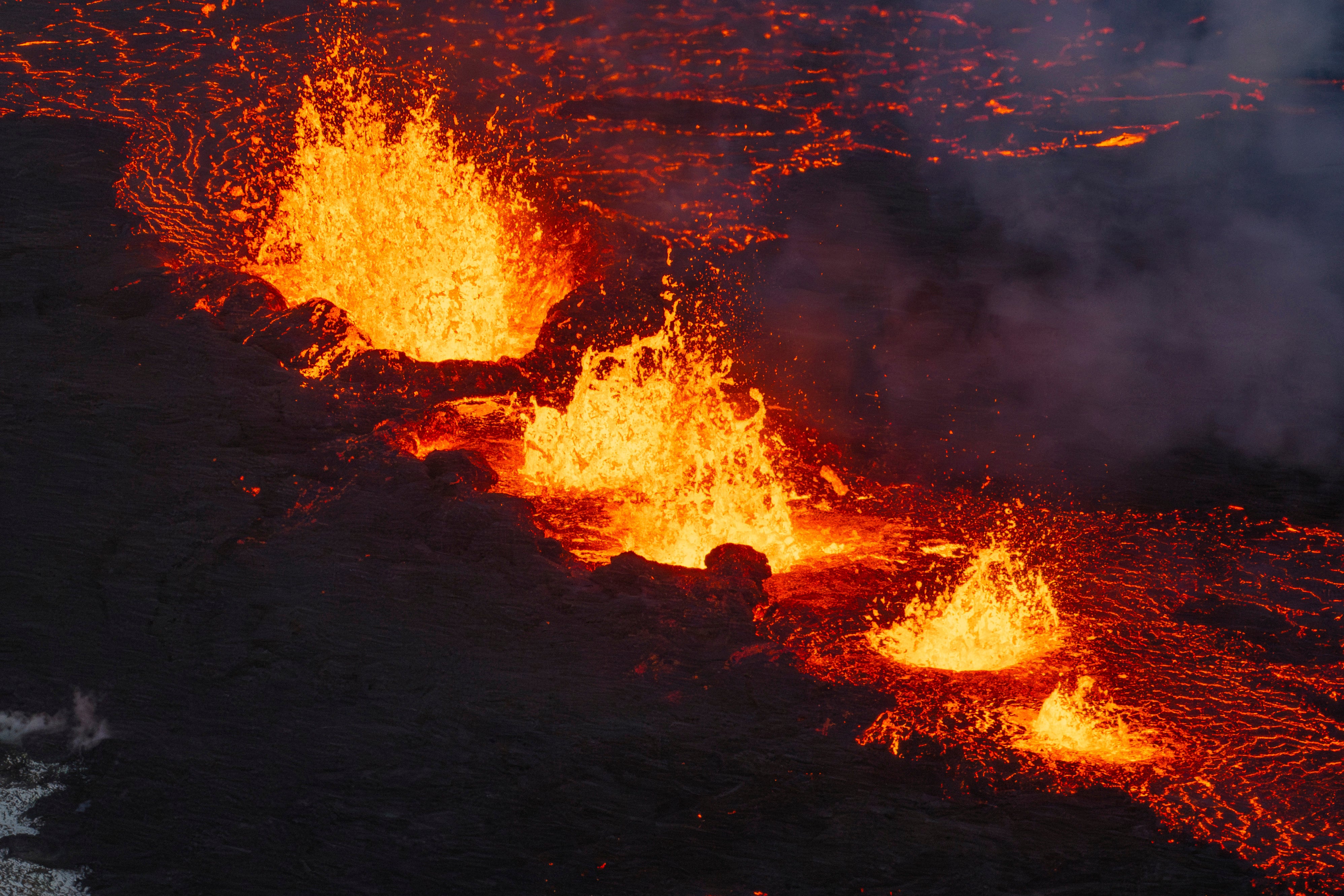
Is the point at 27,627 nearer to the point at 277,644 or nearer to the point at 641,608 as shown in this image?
the point at 277,644

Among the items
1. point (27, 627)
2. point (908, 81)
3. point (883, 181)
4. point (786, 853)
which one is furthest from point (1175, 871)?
point (908, 81)

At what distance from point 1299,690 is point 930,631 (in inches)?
48.5

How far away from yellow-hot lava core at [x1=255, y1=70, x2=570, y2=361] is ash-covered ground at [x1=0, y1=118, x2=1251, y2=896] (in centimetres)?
144

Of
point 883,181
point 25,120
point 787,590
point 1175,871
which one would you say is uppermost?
point 25,120

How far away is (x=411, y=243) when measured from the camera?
650 cm

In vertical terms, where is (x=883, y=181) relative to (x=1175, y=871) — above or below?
above

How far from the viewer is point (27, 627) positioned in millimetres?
3896

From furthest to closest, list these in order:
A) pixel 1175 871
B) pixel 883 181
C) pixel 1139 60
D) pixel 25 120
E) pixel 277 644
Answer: pixel 1139 60
pixel 883 181
pixel 25 120
pixel 277 644
pixel 1175 871

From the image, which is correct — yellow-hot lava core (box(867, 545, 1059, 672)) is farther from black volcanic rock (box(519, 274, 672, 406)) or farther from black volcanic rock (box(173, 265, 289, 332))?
black volcanic rock (box(173, 265, 289, 332))

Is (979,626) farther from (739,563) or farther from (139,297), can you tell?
(139,297)

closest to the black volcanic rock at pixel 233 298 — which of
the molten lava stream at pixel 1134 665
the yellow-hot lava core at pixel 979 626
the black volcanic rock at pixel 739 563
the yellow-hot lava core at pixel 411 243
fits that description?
the yellow-hot lava core at pixel 411 243

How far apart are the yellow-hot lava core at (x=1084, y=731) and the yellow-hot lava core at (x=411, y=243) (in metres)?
3.14

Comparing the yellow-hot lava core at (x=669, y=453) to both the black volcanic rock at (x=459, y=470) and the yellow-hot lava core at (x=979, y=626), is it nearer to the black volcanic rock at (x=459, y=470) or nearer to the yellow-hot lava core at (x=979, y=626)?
the black volcanic rock at (x=459, y=470)

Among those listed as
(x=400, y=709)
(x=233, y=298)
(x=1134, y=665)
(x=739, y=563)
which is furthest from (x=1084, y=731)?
(x=233, y=298)
